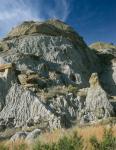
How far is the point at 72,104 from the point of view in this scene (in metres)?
39.9

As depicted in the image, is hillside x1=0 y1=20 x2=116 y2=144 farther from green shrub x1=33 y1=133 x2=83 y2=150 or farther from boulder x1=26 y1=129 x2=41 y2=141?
green shrub x1=33 y1=133 x2=83 y2=150

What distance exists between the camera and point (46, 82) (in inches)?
1821

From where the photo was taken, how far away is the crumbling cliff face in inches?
1431

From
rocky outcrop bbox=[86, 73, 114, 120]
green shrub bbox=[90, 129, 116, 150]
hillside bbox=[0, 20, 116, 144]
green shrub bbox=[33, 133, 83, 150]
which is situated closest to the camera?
green shrub bbox=[90, 129, 116, 150]

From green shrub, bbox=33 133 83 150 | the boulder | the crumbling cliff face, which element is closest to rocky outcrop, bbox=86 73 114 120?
the crumbling cliff face

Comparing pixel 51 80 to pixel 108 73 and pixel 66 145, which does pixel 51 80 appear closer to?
pixel 108 73

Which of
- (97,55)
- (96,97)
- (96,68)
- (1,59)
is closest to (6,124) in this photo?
(96,97)

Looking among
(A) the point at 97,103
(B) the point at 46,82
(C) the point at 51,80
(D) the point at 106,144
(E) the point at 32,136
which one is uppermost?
(C) the point at 51,80

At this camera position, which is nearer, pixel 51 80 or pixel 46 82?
pixel 46 82

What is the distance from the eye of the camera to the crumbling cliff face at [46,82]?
3634cm

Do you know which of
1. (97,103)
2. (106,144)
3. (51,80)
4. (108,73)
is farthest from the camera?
(108,73)

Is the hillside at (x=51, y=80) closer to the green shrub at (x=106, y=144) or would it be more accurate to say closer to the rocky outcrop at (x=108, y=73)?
the rocky outcrop at (x=108, y=73)

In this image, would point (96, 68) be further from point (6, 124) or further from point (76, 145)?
point (76, 145)

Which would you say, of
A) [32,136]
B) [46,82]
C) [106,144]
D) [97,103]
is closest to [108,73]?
[46,82]
